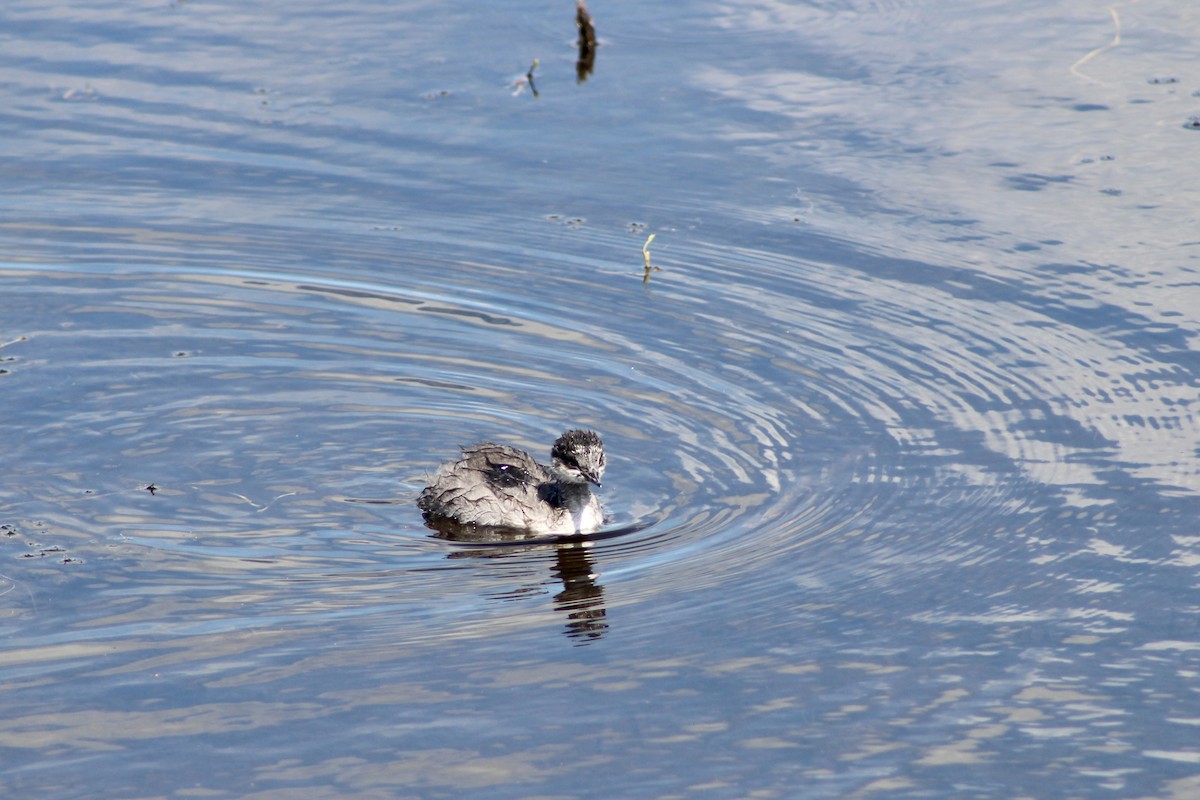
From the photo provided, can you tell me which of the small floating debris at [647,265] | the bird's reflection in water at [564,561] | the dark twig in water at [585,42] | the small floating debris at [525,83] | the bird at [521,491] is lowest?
the bird's reflection in water at [564,561]

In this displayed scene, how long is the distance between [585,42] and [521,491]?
7617 millimetres

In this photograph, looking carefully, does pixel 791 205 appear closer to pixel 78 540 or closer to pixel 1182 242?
pixel 1182 242

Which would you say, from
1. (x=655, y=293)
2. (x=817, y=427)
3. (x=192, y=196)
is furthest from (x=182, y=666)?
(x=192, y=196)

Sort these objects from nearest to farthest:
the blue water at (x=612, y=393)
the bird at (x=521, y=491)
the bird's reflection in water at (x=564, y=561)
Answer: the blue water at (x=612, y=393) < the bird's reflection in water at (x=564, y=561) < the bird at (x=521, y=491)

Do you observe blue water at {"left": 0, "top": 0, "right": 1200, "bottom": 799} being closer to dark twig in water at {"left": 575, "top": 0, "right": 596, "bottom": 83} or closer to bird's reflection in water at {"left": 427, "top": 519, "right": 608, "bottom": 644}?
bird's reflection in water at {"left": 427, "top": 519, "right": 608, "bottom": 644}

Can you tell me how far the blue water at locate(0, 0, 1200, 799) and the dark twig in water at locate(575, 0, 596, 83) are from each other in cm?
22

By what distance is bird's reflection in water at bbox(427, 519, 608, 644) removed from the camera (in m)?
9.16

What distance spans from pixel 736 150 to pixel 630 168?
3.26ft

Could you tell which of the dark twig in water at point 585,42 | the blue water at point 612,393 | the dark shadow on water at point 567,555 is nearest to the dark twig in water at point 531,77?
the blue water at point 612,393

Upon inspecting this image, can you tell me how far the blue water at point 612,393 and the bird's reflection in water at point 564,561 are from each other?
41mm

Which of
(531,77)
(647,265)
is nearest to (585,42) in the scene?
(531,77)

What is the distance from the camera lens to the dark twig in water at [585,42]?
16.8m

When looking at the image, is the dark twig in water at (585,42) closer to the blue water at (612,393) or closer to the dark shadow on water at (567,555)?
the blue water at (612,393)

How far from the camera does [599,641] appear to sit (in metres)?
8.96
